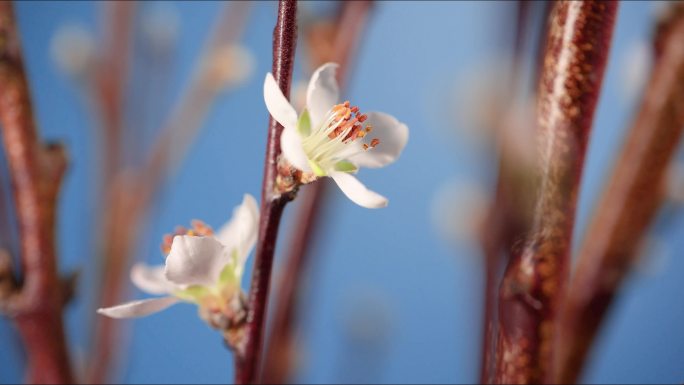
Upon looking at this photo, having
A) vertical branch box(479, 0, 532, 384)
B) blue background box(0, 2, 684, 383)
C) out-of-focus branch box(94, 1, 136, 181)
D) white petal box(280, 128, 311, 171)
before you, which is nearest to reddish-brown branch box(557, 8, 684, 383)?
vertical branch box(479, 0, 532, 384)

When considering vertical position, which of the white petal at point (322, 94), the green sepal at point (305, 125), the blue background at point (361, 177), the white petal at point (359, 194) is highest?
the white petal at point (322, 94)

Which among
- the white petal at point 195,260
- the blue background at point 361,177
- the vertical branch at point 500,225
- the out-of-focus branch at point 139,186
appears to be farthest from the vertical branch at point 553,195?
the blue background at point 361,177

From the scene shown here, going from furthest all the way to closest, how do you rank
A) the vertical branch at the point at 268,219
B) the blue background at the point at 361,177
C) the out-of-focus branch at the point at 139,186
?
1. the blue background at the point at 361,177
2. the out-of-focus branch at the point at 139,186
3. the vertical branch at the point at 268,219

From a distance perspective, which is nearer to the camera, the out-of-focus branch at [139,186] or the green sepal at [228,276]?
the green sepal at [228,276]

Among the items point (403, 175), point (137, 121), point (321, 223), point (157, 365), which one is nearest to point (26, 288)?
point (321, 223)

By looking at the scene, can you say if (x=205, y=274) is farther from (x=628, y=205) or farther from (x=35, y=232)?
(x=628, y=205)

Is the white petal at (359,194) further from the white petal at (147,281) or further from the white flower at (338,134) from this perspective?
the white petal at (147,281)

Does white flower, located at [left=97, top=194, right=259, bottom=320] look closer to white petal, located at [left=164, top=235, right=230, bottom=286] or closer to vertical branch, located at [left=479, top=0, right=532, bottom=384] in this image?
white petal, located at [left=164, top=235, right=230, bottom=286]
